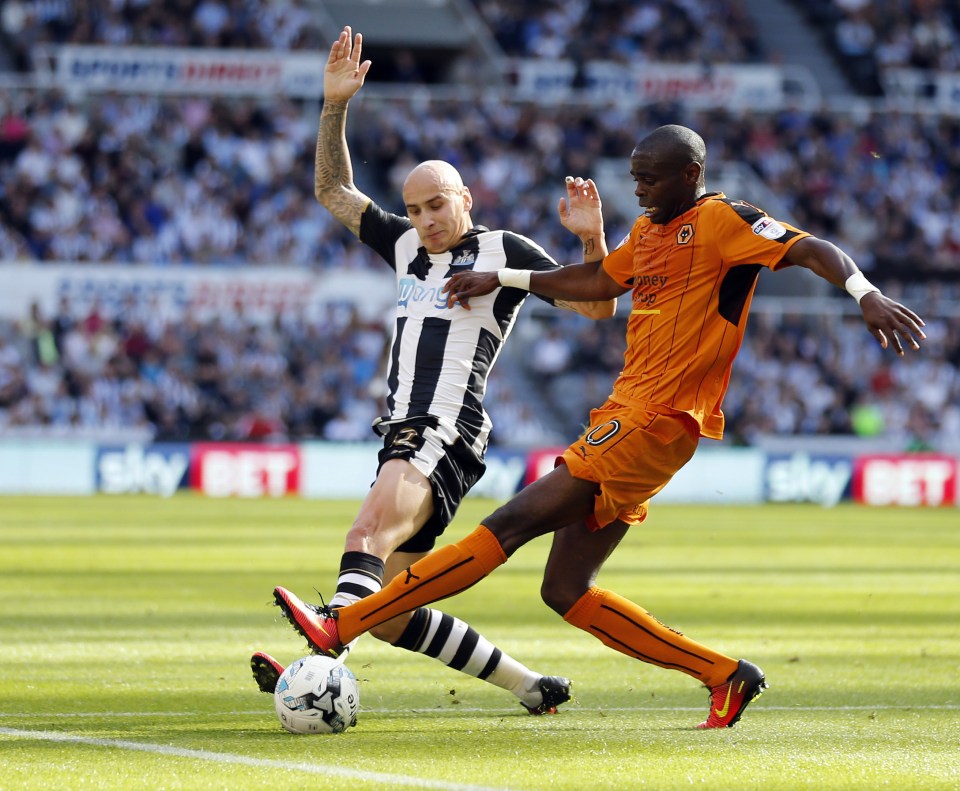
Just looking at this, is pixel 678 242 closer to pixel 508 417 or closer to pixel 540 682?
pixel 540 682

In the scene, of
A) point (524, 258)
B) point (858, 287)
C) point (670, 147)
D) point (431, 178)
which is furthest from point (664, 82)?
point (858, 287)

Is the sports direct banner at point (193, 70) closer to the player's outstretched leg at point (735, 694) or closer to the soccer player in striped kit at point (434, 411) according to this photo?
the soccer player in striped kit at point (434, 411)

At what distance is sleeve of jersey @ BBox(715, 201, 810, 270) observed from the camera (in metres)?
6.27

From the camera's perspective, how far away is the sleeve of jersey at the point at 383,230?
762cm

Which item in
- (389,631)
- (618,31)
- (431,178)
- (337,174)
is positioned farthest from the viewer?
(618,31)

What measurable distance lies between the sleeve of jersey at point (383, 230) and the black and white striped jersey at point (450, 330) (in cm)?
3

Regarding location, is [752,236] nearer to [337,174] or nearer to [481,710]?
[337,174]

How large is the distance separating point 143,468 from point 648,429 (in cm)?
2140

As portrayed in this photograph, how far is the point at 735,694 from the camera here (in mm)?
6680

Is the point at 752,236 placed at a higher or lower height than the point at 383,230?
higher

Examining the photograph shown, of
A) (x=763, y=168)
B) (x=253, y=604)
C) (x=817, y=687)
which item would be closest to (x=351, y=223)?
(x=817, y=687)

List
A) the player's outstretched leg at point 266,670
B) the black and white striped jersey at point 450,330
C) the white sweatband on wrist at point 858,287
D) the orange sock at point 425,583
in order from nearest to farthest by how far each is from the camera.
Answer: the white sweatband on wrist at point 858,287, the orange sock at point 425,583, the player's outstretched leg at point 266,670, the black and white striped jersey at point 450,330

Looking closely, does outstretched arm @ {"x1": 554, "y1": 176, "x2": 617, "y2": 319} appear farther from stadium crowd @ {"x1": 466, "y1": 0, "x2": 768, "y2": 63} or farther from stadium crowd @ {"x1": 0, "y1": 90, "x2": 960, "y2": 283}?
stadium crowd @ {"x1": 466, "y1": 0, "x2": 768, "y2": 63}

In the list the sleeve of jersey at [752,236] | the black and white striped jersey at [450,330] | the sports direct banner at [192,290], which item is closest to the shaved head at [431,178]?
the black and white striped jersey at [450,330]
